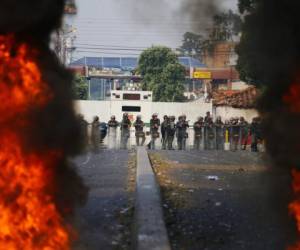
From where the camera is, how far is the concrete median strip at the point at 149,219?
6570mm

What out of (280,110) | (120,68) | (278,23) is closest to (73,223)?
(280,110)

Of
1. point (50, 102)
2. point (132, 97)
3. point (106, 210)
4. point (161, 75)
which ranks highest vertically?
point (161, 75)

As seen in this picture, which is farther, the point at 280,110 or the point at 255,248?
the point at 255,248

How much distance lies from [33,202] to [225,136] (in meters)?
21.5

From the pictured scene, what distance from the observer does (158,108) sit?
36.5 metres

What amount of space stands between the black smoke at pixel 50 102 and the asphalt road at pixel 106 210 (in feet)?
2.21

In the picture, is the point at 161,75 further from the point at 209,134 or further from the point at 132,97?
the point at 209,134

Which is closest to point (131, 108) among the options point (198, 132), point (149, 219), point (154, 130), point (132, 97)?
point (132, 97)

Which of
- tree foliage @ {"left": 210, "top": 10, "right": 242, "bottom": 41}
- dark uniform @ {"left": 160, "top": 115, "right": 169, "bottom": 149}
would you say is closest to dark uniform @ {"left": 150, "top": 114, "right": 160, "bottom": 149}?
dark uniform @ {"left": 160, "top": 115, "right": 169, "bottom": 149}

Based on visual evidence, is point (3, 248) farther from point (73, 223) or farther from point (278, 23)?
point (278, 23)

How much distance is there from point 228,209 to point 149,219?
198 cm

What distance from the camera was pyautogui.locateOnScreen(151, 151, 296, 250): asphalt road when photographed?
20.7ft

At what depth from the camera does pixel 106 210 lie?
9.35 m

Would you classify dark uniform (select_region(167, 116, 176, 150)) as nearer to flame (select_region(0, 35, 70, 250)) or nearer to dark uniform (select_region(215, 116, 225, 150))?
Result: dark uniform (select_region(215, 116, 225, 150))
